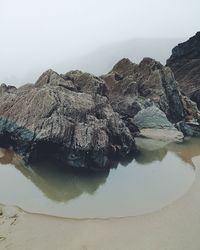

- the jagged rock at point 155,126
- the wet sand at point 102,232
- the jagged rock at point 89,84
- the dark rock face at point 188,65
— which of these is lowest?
the dark rock face at point 188,65

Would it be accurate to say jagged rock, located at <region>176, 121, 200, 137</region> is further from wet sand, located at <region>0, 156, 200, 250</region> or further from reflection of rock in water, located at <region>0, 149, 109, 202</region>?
wet sand, located at <region>0, 156, 200, 250</region>

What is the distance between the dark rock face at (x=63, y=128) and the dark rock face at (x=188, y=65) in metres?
46.5

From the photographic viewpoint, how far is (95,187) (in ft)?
91.0

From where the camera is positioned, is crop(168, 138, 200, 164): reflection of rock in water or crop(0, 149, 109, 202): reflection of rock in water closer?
crop(0, 149, 109, 202): reflection of rock in water

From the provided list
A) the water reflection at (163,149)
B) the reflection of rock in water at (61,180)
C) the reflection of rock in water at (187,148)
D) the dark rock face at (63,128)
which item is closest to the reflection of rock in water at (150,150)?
the water reflection at (163,149)

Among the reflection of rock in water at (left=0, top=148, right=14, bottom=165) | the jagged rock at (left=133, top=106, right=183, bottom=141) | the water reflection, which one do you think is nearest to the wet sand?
the reflection of rock in water at (left=0, top=148, right=14, bottom=165)


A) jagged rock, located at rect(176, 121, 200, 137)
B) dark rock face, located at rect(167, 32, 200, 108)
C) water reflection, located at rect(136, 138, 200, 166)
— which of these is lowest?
dark rock face, located at rect(167, 32, 200, 108)

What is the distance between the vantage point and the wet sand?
18641 millimetres

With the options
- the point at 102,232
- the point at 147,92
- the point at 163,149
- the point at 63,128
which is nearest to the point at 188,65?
the point at 147,92

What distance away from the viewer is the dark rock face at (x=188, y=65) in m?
85.5

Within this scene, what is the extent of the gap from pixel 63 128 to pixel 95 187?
7794mm

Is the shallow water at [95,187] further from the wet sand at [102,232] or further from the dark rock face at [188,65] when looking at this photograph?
the dark rock face at [188,65]

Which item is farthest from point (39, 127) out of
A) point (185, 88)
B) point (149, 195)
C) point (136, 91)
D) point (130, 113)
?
point (185, 88)

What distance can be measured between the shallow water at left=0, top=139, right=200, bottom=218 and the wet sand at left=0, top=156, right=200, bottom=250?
1.14 meters
